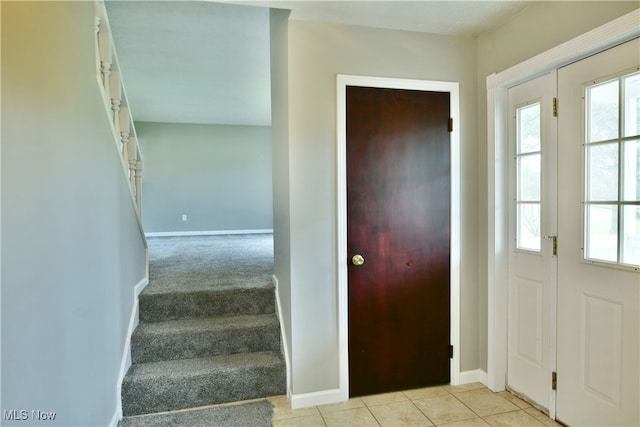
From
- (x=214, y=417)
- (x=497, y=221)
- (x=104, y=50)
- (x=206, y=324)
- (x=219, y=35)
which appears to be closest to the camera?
(x=214, y=417)

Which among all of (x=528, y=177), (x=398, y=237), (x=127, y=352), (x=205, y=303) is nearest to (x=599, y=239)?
(x=528, y=177)

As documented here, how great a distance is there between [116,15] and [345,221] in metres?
2.46

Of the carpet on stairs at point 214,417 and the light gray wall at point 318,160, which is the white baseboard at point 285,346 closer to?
the light gray wall at point 318,160

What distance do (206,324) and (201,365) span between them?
32 cm

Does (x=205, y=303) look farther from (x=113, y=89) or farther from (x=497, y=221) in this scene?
(x=497, y=221)

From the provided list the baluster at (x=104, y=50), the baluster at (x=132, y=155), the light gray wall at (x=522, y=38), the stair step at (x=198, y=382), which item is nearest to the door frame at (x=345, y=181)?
the light gray wall at (x=522, y=38)

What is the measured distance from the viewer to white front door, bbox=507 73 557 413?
2102 mm

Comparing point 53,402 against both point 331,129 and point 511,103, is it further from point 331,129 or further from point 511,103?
point 511,103

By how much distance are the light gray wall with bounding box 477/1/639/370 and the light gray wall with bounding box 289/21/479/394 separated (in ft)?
1.46

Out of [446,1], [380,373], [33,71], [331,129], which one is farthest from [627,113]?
[33,71]

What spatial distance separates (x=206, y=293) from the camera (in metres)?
2.86

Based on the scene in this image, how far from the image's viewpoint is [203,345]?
2.58 meters

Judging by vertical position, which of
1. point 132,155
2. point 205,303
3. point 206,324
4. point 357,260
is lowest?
point 206,324
